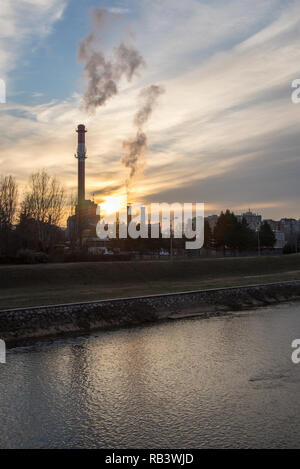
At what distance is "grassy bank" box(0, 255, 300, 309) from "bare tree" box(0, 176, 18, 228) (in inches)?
828

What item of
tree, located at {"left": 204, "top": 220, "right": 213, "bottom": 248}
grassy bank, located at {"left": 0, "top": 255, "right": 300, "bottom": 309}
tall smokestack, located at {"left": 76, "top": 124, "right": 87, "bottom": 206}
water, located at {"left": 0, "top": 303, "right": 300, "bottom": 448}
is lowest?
water, located at {"left": 0, "top": 303, "right": 300, "bottom": 448}

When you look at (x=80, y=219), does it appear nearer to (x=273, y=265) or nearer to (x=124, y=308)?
(x=273, y=265)

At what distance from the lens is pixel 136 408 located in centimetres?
1120

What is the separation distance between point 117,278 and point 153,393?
2721 cm

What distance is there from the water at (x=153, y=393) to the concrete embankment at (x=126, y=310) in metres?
1.88

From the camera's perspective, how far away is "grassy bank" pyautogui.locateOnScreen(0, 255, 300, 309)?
28.7 meters

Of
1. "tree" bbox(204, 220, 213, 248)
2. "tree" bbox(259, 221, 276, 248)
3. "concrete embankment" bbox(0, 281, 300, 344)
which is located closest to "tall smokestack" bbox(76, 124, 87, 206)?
"tree" bbox(204, 220, 213, 248)

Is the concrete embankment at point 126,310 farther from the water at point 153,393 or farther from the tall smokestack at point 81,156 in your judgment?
the tall smokestack at point 81,156

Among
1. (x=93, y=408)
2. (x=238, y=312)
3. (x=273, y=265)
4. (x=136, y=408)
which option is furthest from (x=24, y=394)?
(x=273, y=265)

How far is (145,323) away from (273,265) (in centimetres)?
3312

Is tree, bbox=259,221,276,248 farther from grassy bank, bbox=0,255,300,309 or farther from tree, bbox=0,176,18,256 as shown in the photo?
tree, bbox=0,176,18,256

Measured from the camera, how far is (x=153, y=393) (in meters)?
12.3

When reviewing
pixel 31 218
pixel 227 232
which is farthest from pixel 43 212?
pixel 227 232

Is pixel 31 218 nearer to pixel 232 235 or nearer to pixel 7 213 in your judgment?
pixel 7 213
